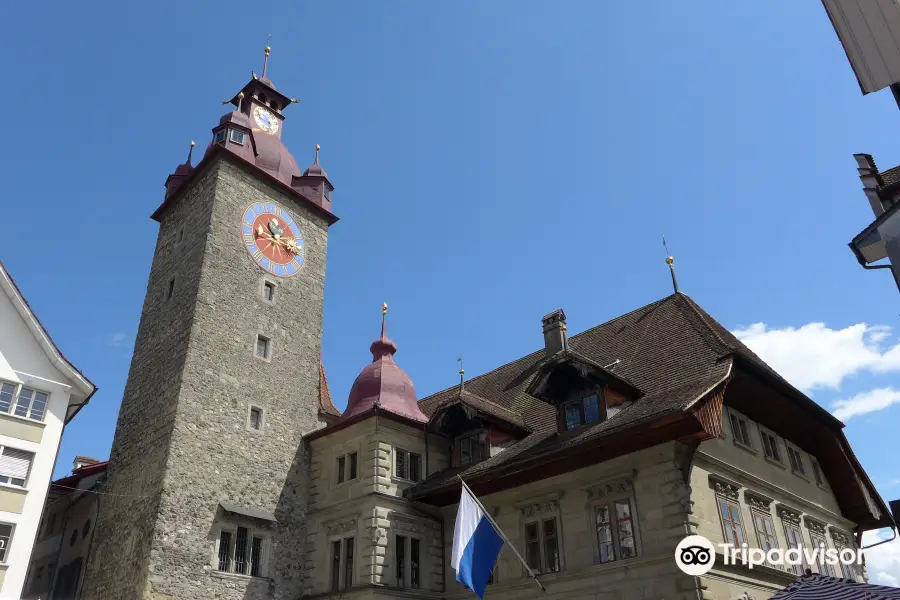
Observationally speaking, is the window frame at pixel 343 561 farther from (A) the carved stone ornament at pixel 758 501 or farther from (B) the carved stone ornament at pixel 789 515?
(B) the carved stone ornament at pixel 789 515

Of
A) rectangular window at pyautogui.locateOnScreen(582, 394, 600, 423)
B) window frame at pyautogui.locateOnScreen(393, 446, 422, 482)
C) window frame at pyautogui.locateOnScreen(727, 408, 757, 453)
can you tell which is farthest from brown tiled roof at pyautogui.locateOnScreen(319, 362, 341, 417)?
window frame at pyautogui.locateOnScreen(727, 408, 757, 453)

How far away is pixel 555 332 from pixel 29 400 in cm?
1613

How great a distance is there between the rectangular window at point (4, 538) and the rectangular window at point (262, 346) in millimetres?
8933

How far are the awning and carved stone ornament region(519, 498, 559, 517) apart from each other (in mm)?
7919

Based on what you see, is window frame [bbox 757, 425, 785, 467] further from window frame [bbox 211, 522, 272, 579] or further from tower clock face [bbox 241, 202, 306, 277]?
tower clock face [bbox 241, 202, 306, 277]

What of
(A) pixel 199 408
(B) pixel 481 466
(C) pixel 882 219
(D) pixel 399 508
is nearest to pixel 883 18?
(C) pixel 882 219

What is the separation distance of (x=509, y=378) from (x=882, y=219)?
18.3 meters

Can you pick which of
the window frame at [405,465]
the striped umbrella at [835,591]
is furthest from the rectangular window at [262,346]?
the striped umbrella at [835,591]

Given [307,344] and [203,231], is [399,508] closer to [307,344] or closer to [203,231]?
[307,344]

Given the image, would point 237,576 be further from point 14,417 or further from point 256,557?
point 14,417

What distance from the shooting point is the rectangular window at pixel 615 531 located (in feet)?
55.4

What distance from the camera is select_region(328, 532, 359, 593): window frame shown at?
20.8m

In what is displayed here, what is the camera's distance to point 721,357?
18344 millimetres

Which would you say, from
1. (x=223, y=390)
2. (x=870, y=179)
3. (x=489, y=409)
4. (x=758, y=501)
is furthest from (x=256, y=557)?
(x=870, y=179)
